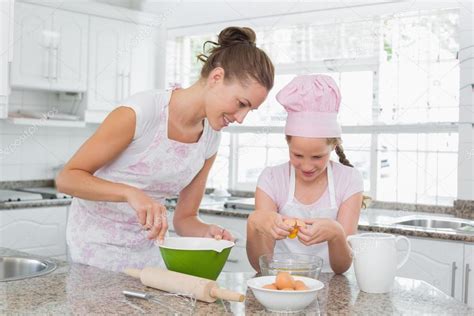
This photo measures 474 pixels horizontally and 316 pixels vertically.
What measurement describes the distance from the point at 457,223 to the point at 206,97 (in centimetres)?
185

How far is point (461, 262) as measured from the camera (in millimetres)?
2598

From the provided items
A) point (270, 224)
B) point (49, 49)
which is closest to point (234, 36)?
point (270, 224)

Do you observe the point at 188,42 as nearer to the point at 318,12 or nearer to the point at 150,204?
the point at 318,12

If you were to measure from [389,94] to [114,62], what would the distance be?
1782 millimetres

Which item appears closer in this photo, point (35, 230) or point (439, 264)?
point (439, 264)

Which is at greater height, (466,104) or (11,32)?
(11,32)

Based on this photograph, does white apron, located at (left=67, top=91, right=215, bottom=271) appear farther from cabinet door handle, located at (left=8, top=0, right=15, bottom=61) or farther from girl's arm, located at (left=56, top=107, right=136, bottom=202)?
cabinet door handle, located at (left=8, top=0, right=15, bottom=61)

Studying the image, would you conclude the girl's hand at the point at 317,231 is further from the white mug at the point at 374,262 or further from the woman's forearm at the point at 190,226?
the woman's forearm at the point at 190,226

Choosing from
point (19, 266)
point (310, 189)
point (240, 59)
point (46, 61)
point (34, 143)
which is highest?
point (46, 61)

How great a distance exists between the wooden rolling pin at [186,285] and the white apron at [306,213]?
522 mm

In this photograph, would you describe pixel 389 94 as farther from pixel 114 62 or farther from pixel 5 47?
pixel 5 47

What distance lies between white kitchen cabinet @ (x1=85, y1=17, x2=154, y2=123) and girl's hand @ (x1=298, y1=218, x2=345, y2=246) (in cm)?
262

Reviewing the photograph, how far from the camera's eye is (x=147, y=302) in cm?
131

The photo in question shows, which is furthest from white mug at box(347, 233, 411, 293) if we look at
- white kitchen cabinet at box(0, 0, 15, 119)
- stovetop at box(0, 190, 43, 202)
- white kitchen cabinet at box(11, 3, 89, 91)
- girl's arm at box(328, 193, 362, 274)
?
white kitchen cabinet at box(11, 3, 89, 91)
